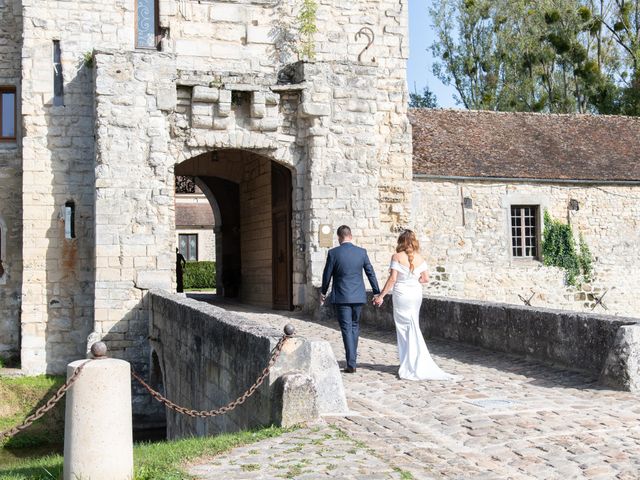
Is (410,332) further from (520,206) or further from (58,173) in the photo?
(520,206)

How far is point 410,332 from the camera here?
8.05 metres

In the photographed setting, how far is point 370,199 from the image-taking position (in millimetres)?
14031

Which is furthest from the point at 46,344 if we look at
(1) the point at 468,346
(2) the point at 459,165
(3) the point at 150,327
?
(2) the point at 459,165

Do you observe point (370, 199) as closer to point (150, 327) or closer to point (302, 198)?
point (302, 198)

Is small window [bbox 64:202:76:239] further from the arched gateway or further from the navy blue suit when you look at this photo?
the navy blue suit

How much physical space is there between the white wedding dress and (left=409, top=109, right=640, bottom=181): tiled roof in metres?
10.4

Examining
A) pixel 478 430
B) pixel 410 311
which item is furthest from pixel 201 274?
pixel 478 430

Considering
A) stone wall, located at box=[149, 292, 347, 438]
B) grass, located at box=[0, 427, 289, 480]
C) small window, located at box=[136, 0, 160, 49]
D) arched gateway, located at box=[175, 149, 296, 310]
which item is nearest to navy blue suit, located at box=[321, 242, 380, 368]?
stone wall, located at box=[149, 292, 347, 438]

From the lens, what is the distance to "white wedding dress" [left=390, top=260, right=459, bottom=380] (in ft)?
25.7

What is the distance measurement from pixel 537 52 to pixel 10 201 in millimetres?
24041

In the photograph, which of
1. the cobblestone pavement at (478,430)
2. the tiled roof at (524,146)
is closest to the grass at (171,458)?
the cobblestone pavement at (478,430)

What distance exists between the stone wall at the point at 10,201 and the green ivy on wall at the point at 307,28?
16.4 feet

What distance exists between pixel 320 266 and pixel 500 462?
8.79 meters

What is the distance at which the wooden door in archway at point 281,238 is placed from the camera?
1442cm
